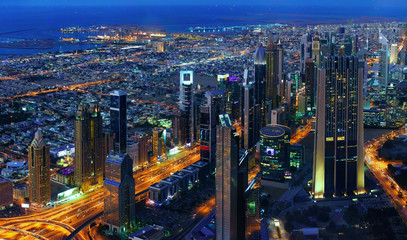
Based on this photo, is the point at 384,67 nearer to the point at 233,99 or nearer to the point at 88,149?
the point at 233,99

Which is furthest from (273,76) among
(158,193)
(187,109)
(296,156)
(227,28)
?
(227,28)

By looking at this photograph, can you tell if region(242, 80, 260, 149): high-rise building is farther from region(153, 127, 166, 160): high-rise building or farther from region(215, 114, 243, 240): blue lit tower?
region(215, 114, 243, 240): blue lit tower

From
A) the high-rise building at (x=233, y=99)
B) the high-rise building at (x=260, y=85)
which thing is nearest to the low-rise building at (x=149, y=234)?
the high-rise building at (x=260, y=85)

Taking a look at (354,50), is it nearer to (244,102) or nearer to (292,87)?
(292,87)

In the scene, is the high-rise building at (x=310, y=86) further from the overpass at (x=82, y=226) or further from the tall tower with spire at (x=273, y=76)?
the overpass at (x=82, y=226)

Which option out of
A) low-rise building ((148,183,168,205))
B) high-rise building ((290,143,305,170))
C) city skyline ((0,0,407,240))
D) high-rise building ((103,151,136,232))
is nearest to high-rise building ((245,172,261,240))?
city skyline ((0,0,407,240))
